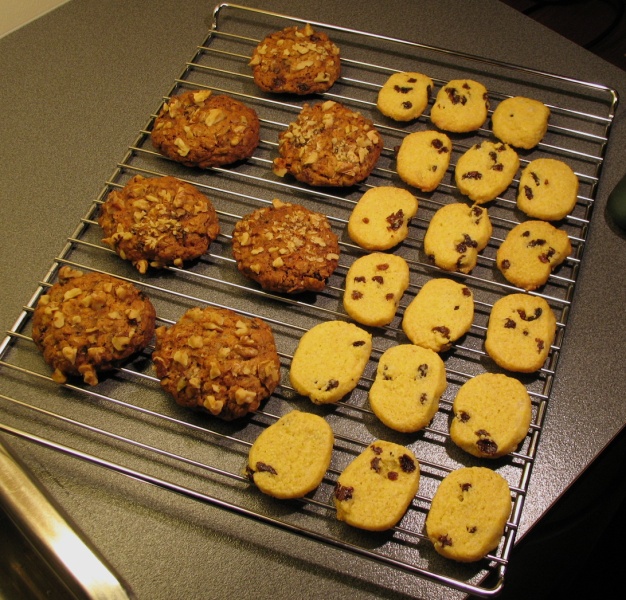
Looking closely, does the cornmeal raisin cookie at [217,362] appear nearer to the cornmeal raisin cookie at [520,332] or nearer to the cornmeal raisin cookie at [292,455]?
the cornmeal raisin cookie at [292,455]

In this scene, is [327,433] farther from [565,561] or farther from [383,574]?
[565,561]

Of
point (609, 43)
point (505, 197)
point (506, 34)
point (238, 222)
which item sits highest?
point (609, 43)

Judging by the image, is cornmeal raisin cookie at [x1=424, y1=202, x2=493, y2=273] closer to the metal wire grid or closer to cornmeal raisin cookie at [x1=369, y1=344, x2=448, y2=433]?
the metal wire grid

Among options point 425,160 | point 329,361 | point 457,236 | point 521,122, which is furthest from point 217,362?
point 521,122

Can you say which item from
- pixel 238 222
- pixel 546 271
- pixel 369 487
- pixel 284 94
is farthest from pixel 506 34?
pixel 369 487

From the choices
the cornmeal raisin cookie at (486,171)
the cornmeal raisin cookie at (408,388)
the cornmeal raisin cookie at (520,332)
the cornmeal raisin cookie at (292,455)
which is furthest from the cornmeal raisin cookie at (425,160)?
the cornmeal raisin cookie at (292,455)
